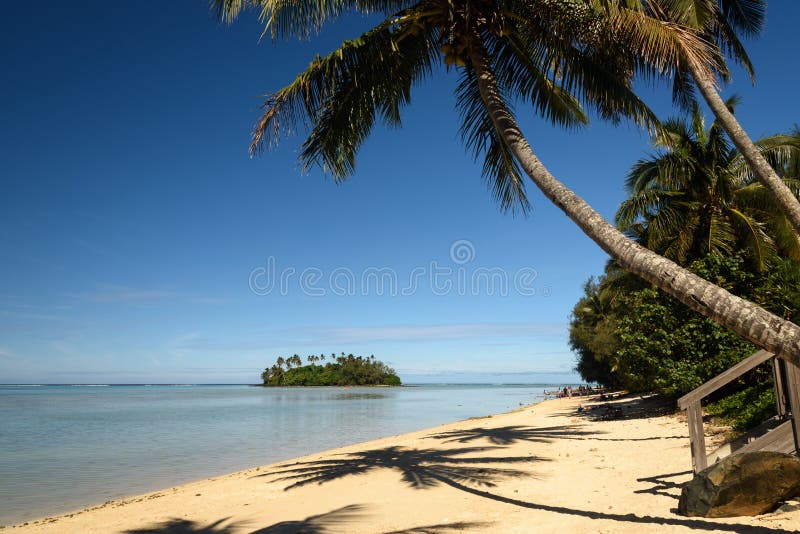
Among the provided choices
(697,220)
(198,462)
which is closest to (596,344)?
(697,220)

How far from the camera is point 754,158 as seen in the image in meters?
7.43

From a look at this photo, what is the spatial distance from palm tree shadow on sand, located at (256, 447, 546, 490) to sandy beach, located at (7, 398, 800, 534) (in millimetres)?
29

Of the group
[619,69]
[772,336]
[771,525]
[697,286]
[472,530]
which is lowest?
[472,530]

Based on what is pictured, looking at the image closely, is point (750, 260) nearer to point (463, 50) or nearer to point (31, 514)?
point (463, 50)

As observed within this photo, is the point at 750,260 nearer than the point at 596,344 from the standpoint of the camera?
Yes

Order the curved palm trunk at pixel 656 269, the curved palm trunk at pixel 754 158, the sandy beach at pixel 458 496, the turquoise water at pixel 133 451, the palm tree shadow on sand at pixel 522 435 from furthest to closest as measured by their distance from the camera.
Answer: the palm tree shadow on sand at pixel 522 435, the turquoise water at pixel 133 451, the curved palm trunk at pixel 754 158, the sandy beach at pixel 458 496, the curved palm trunk at pixel 656 269

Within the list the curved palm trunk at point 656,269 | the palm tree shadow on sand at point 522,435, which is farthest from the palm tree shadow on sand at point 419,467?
the curved palm trunk at point 656,269

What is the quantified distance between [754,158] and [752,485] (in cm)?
448

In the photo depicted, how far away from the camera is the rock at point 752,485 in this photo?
536 cm

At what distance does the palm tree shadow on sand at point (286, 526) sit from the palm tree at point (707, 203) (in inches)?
535

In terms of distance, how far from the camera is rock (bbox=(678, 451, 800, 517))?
Result: 5359 millimetres

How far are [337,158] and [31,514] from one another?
391 inches

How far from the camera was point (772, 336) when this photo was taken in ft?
11.8

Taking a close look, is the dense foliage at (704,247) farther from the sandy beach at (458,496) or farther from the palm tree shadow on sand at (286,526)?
the palm tree shadow on sand at (286,526)
